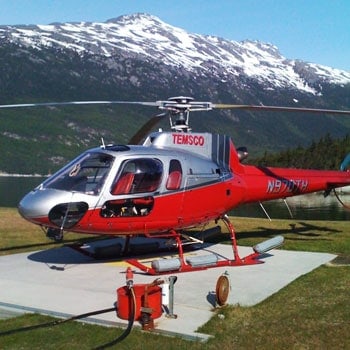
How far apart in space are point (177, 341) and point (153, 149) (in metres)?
5.46

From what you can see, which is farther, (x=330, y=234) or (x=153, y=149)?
(x=330, y=234)

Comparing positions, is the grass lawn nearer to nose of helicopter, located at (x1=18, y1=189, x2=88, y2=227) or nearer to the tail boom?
nose of helicopter, located at (x1=18, y1=189, x2=88, y2=227)

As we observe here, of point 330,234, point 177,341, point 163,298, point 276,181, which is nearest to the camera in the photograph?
point 177,341

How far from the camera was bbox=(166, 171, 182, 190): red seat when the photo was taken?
12219mm

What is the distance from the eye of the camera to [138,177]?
38.8 feet

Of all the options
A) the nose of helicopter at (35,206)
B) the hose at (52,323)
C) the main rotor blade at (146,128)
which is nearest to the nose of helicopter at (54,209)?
the nose of helicopter at (35,206)

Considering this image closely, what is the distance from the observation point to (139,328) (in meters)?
8.09

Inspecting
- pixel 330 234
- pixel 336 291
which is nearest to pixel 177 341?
pixel 336 291

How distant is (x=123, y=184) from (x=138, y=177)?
1.33ft

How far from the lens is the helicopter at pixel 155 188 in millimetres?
11250

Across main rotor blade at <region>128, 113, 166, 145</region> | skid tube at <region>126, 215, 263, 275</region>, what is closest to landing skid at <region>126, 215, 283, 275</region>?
skid tube at <region>126, 215, 263, 275</region>

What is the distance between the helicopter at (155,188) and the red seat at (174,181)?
0.02 metres

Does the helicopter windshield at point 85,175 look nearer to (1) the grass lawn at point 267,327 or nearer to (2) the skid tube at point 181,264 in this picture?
(2) the skid tube at point 181,264

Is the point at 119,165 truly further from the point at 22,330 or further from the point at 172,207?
the point at 22,330
